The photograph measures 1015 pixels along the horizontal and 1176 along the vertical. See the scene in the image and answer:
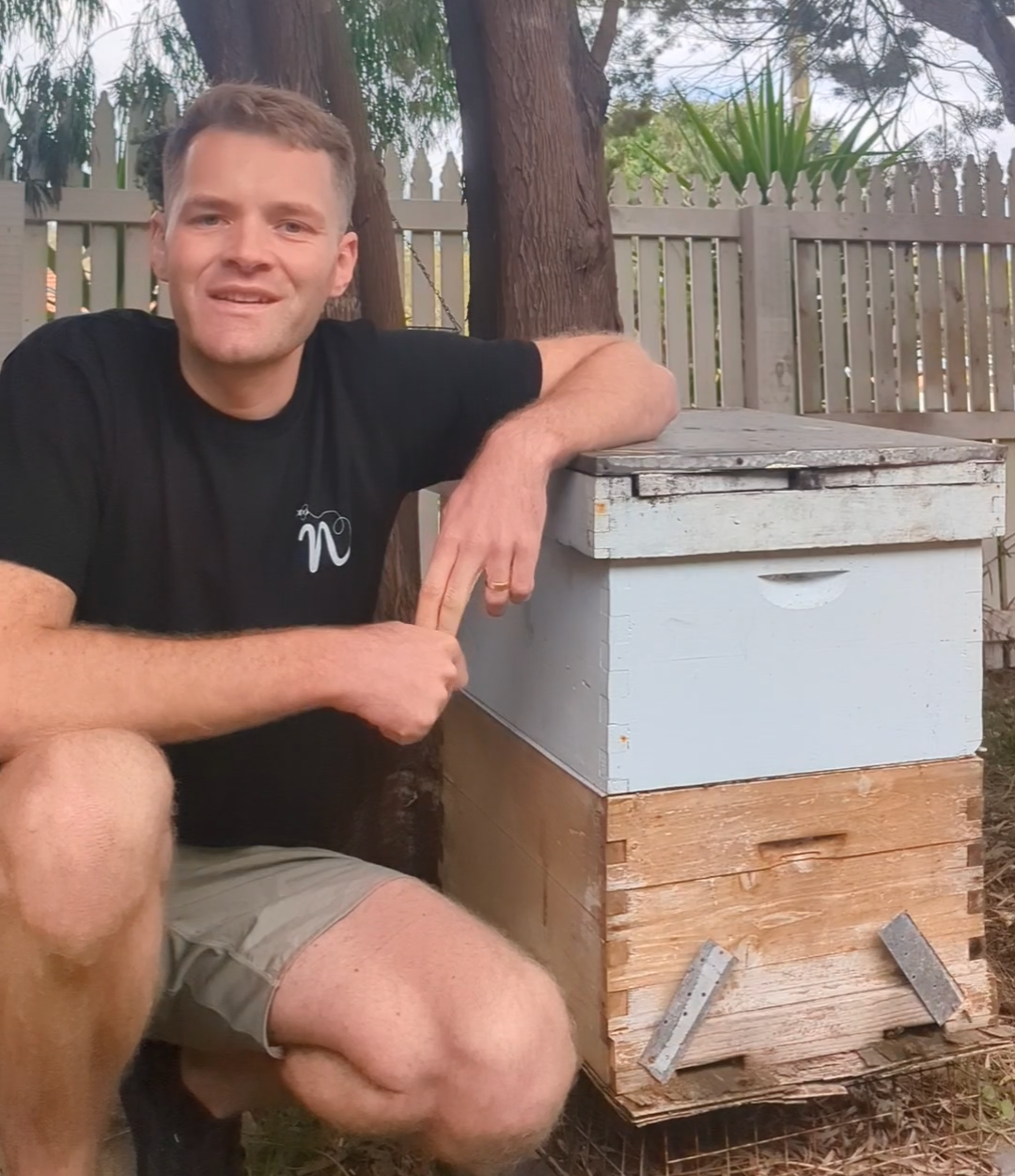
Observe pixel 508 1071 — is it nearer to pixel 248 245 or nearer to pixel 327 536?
pixel 327 536

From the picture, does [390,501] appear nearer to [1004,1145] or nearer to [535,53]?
[1004,1145]

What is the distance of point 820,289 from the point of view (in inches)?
165

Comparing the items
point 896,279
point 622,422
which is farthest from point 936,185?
point 622,422

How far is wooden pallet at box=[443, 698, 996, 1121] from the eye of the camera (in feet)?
4.49

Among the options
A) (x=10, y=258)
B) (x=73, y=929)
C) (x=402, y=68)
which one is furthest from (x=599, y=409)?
(x=402, y=68)

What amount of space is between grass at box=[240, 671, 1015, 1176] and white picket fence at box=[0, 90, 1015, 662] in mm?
2626

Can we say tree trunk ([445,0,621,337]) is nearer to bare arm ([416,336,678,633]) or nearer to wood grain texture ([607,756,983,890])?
bare arm ([416,336,678,633])

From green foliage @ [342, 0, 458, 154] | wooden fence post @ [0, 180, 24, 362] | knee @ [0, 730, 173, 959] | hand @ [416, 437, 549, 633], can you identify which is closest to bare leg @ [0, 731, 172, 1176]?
knee @ [0, 730, 173, 959]

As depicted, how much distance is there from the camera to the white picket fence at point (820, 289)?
394 cm

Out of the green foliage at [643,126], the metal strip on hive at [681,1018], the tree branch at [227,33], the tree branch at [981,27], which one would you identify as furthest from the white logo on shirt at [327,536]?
the tree branch at [981,27]

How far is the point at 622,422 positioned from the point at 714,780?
46 centimetres

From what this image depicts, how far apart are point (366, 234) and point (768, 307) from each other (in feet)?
5.90

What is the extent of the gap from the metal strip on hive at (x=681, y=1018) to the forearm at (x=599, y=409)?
611mm

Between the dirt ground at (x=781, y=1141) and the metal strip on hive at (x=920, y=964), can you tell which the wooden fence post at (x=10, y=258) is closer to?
the dirt ground at (x=781, y=1141)
